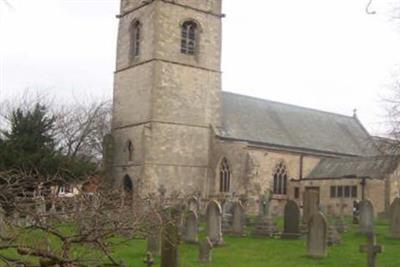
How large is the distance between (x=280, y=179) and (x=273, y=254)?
22564mm

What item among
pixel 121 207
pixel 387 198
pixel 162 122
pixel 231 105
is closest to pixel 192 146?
pixel 162 122

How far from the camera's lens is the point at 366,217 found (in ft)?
65.4

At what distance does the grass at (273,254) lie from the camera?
14.6 m

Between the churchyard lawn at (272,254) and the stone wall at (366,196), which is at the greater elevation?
the stone wall at (366,196)

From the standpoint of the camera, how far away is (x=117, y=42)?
39531mm

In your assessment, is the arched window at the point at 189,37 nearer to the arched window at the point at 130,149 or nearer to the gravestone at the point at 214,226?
the arched window at the point at 130,149

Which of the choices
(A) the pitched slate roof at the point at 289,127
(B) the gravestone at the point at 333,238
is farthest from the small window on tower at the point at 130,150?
(B) the gravestone at the point at 333,238

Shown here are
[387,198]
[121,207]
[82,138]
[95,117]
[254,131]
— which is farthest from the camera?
[95,117]

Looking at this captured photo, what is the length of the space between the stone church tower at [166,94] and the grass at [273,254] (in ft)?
52.5

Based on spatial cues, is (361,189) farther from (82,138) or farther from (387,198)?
(82,138)

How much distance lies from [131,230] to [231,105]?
118 ft

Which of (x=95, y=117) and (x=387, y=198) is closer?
(x=387, y=198)

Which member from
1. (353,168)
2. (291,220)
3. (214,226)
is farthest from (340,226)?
(353,168)

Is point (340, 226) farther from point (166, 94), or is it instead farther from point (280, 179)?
point (280, 179)
